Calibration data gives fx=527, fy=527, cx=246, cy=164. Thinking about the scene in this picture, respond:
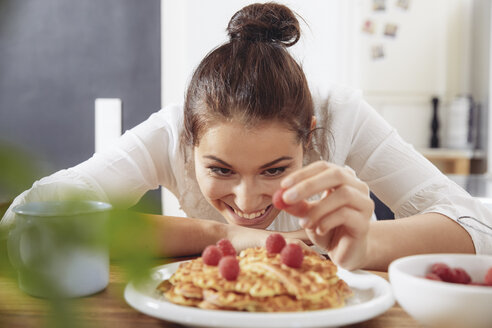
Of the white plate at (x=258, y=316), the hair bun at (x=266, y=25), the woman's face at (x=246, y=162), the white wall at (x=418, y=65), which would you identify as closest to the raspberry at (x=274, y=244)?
the white plate at (x=258, y=316)

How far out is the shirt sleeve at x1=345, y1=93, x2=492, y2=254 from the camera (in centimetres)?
119

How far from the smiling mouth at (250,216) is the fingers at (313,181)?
56 centimetres

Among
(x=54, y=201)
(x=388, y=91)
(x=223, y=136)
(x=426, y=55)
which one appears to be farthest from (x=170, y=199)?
(x=426, y=55)

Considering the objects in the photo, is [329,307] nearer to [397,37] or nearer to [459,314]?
[459,314]

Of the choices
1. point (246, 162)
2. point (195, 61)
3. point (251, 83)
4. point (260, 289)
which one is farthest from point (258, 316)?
point (195, 61)

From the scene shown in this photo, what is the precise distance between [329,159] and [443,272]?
980mm

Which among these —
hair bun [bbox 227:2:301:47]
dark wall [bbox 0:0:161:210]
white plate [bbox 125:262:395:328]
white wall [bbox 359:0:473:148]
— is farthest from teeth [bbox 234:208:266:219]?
white wall [bbox 359:0:473:148]

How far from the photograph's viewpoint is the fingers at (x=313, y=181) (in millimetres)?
651

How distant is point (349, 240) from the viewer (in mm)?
809

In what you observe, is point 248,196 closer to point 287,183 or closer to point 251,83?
point 251,83

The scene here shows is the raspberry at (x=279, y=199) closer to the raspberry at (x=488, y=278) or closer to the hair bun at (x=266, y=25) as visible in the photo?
the raspberry at (x=488, y=278)

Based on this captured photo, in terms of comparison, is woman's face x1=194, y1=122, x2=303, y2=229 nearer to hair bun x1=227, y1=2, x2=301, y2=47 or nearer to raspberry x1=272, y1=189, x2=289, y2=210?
hair bun x1=227, y1=2, x2=301, y2=47

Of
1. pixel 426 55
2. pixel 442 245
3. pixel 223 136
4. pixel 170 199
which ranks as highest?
pixel 426 55

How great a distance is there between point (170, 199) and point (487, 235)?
5.56 ft
